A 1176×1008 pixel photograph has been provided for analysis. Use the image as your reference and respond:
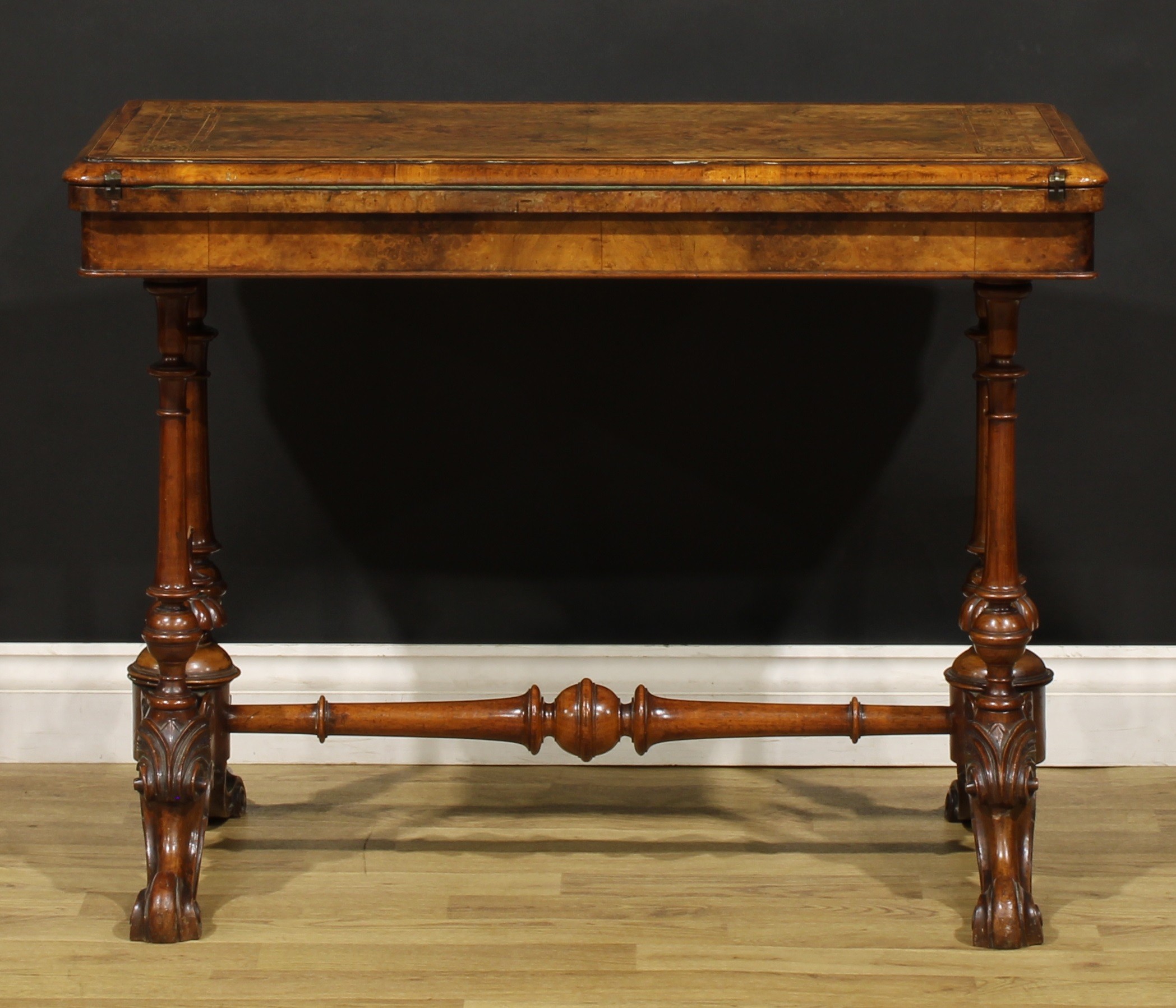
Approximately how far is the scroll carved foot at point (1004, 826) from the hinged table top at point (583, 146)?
0.84 meters

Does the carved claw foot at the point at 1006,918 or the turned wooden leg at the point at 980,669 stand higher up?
the turned wooden leg at the point at 980,669


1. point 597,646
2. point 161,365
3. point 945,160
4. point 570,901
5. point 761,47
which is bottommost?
point 570,901

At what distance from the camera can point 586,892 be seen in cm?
258

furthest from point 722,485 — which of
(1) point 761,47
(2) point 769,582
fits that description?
(1) point 761,47

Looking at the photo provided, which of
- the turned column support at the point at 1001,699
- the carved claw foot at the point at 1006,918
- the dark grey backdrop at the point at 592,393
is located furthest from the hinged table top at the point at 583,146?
the carved claw foot at the point at 1006,918

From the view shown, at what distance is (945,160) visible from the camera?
2.13m

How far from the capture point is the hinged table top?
2.12 metres

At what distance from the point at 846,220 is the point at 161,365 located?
1026 mm

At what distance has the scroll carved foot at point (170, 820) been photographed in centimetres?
242

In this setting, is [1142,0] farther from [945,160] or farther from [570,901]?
[570,901]

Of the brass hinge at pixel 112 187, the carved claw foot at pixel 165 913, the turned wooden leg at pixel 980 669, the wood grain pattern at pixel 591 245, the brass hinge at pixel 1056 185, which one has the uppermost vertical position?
the brass hinge at pixel 1056 185

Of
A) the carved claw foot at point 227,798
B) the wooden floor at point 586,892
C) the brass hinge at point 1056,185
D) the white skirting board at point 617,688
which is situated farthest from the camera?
the white skirting board at point 617,688

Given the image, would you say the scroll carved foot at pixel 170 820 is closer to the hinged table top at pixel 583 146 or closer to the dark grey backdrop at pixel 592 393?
the dark grey backdrop at pixel 592 393

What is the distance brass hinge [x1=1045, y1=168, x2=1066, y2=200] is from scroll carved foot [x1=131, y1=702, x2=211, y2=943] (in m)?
1.48
